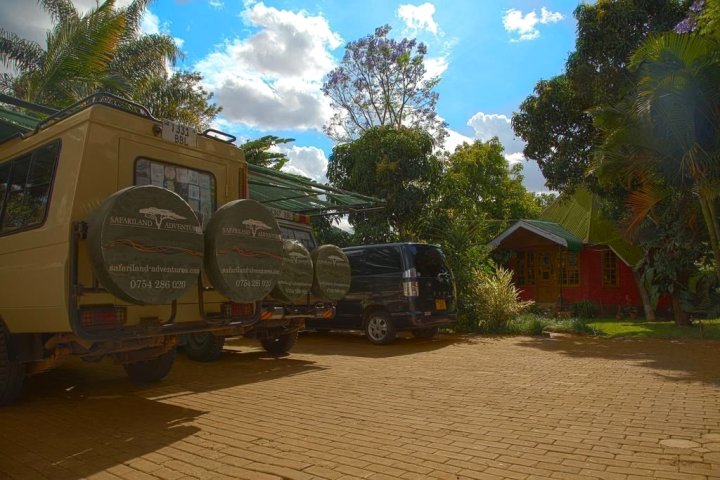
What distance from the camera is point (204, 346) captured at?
8562mm

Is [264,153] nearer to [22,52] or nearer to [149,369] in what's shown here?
[22,52]

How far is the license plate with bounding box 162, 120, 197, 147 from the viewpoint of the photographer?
5.60 metres

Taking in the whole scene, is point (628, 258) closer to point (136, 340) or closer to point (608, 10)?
point (608, 10)

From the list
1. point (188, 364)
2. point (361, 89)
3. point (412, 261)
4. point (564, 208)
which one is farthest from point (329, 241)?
point (361, 89)

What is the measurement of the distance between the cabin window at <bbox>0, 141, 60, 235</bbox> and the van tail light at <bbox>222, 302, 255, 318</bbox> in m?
1.94

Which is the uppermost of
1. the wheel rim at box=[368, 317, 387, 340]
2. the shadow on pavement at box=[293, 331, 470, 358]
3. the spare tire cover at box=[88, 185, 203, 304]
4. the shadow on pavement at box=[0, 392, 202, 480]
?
the spare tire cover at box=[88, 185, 203, 304]

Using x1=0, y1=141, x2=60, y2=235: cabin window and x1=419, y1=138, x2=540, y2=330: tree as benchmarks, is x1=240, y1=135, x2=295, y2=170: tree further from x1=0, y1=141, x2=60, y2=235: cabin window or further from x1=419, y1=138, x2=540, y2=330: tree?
x1=0, y1=141, x2=60, y2=235: cabin window

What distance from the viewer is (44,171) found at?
5227 mm

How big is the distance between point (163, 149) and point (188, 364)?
4080 mm

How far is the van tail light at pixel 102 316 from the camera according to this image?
4595mm

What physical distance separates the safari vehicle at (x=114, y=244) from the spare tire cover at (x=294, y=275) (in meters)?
1.41

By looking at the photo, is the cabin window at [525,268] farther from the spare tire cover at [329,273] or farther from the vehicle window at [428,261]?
the spare tire cover at [329,273]

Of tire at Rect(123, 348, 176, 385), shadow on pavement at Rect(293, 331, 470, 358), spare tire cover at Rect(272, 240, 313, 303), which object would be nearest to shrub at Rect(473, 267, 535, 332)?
shadow on pavement at Rect(293, 331, 470, 358)

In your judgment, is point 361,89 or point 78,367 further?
point 361,89
